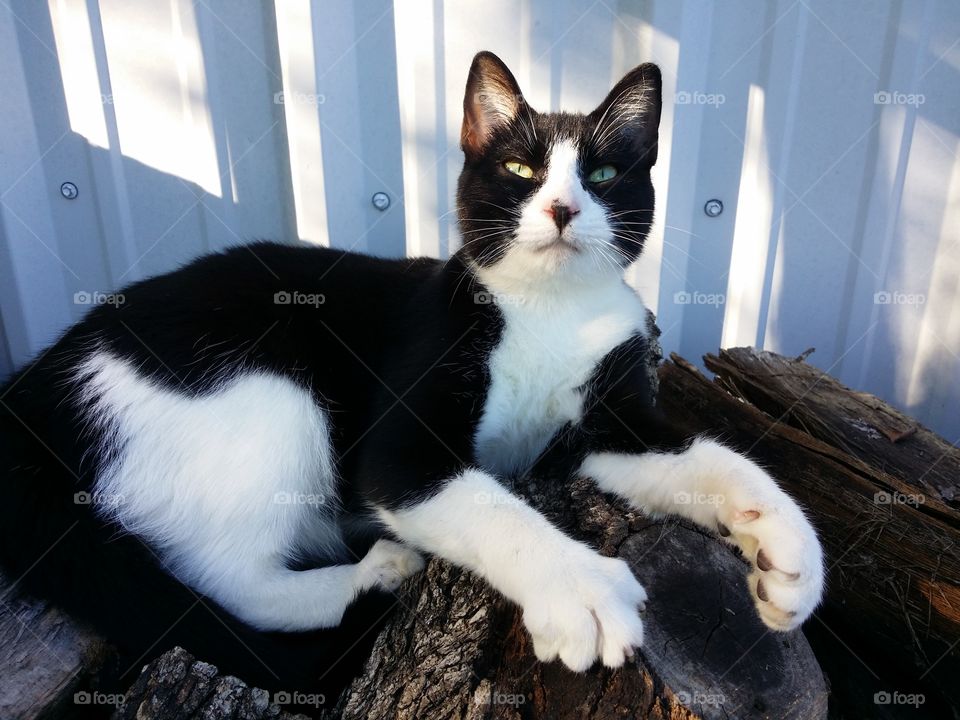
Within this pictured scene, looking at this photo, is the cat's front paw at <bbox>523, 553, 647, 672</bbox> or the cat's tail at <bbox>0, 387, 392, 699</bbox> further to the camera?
the cat's tail at <bbox>0, 387, 392, 699</bbox>

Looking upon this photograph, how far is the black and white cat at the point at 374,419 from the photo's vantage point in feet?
3.96

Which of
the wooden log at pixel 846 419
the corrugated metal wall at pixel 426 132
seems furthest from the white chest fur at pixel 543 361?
the corrugated metal wall at pixel 426 132

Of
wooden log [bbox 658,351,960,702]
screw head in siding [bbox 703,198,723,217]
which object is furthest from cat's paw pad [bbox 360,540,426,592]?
screw head in siding [bbox 703,198,723,217]

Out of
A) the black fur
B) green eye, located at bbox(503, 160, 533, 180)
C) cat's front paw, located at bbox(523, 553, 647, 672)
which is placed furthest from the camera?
green eye, located at bbox(503, 160, 533, 180)

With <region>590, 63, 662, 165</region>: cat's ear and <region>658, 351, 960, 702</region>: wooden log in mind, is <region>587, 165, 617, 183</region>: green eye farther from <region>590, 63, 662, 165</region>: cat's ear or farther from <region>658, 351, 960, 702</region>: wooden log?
<region>658, 351, 960, 702</region>: wooden log

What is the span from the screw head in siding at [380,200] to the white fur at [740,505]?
1.22 metres

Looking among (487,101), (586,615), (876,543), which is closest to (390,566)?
(586,615)

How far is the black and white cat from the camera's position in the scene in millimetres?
1207

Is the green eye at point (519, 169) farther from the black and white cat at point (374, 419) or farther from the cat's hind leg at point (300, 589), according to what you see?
the cat's hind leg at point (300, 589)

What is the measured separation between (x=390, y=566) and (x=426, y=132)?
4.83 ft

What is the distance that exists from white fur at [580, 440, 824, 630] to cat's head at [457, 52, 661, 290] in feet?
1.50

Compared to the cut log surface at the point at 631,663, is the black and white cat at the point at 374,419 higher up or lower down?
higher up

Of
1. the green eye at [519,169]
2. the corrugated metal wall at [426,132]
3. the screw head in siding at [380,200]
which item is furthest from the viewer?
the screw head in siding at [380,200]

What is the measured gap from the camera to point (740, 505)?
1217mm
